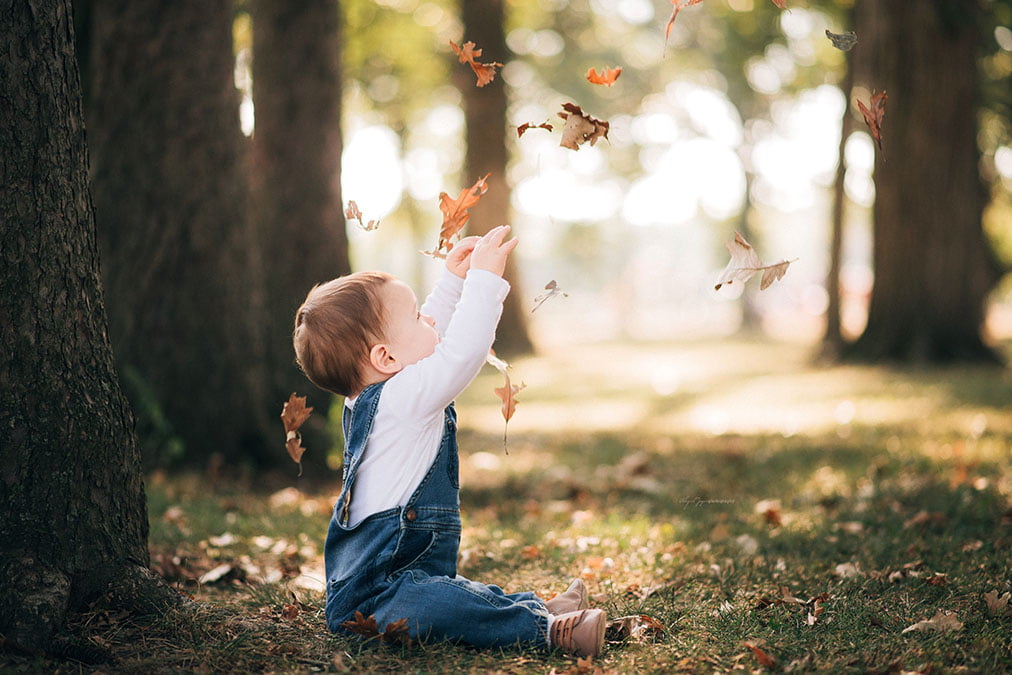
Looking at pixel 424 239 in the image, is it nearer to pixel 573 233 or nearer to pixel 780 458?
pixel 573 233

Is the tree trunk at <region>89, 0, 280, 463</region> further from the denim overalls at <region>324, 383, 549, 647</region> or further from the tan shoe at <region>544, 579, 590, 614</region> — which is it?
the tan shoe at <region>544, 579, 590, 614</region>

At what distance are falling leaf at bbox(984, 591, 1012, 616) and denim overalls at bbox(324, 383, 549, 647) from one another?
141 centimetres

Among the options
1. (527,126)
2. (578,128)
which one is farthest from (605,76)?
(527,126)

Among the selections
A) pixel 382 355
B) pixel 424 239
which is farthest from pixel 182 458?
pixel 424 239

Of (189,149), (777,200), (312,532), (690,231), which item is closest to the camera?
(312,532)

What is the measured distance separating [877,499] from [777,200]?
34.9m

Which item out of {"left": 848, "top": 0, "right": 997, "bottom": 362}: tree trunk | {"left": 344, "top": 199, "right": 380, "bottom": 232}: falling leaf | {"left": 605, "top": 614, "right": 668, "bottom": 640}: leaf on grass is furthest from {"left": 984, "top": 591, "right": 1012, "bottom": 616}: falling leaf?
{"left": 848, "top": 0, "right": 997, "bottom": 362}: tree trunk

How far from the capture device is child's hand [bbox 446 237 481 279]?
3.16 m

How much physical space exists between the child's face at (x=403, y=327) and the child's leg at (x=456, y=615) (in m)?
0.69

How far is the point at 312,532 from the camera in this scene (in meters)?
4.59

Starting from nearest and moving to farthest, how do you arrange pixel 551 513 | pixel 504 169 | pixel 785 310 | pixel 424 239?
pixel 551 513
pixel 504 169
pixel 424 239
pixel 785 310

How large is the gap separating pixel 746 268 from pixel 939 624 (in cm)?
122

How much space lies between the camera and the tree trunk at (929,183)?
1095cm

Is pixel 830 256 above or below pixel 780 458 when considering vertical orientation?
above
